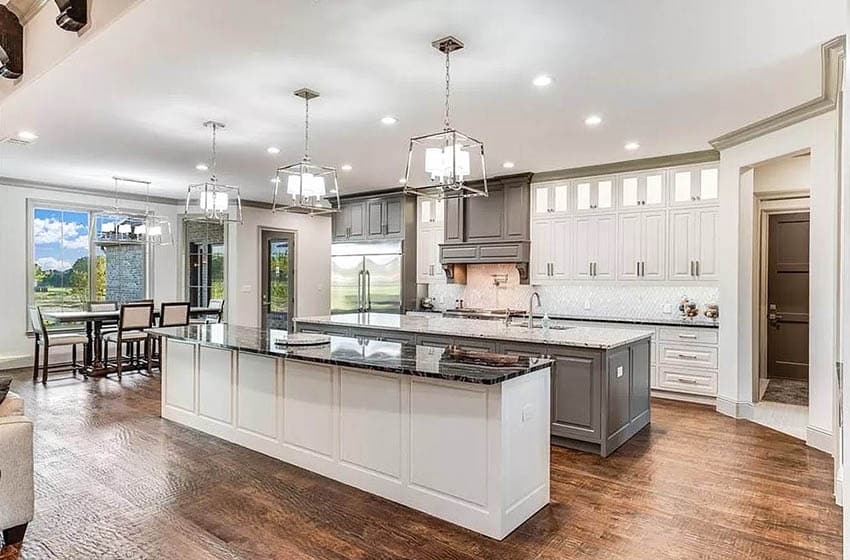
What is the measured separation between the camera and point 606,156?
5.98 metres

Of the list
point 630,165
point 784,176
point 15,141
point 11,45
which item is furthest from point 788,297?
point 15,141

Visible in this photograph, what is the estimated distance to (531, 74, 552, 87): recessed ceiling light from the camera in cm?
354

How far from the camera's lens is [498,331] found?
4.56 m

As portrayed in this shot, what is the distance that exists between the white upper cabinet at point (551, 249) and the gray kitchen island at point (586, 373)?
7.11 ft

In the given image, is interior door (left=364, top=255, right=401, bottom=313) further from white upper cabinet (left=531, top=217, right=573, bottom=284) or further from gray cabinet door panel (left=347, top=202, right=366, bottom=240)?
white upper cabinet (left=531, top=217, right=573, bottom=284)

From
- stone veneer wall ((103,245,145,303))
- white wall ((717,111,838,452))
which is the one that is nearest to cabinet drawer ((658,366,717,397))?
white wall ((717,111,838,452))

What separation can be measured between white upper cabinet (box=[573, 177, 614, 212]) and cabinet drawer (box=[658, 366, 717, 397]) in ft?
6.73

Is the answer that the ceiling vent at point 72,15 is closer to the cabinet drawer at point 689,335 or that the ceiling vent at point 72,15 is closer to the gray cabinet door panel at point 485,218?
the gray cabinet door panel at point 485,218

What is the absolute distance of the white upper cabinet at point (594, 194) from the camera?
6426 mm

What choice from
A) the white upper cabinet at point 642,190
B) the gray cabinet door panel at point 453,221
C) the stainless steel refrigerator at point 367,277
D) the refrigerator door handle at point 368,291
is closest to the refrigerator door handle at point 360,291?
the stainless steel refrigerator at point 367,277

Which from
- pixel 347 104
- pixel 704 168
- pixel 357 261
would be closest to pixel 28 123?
pixel 347 104

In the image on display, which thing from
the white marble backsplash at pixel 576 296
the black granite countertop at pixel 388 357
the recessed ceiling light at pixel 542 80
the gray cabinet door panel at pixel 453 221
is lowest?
the black granite countertop at pixel 388 357

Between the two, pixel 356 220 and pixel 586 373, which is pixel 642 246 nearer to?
pixel 586 373

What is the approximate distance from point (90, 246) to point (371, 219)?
4388 millimetres
